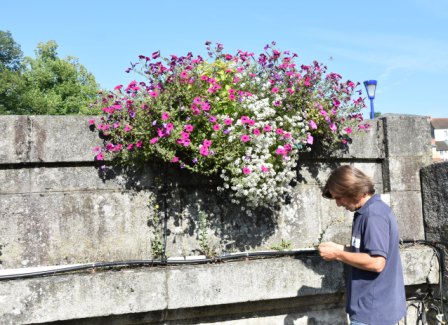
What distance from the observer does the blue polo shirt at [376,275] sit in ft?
8.46

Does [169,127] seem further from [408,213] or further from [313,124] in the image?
[408,213]

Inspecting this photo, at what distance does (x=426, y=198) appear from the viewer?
4.57 meters

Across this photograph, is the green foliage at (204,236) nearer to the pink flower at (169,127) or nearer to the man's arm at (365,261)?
the pink flower at (169,127)

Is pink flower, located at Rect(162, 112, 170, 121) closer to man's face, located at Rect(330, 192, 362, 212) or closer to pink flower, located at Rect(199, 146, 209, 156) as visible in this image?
pink flower, located at Rect(199, 146, 209, 156)

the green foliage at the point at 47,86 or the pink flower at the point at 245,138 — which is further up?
the green foliage at the point at 47,86

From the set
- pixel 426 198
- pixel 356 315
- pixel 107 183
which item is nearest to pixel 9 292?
pixel 107 183

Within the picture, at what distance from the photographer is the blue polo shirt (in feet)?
8.46

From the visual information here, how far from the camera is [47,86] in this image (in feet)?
Result: 106

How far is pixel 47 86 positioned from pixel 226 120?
31467 millimetres

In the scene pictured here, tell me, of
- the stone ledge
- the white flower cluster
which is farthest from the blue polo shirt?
the white flower cluster

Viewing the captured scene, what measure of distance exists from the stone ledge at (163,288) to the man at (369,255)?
709 mm

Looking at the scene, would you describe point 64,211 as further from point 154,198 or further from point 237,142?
point 237,142

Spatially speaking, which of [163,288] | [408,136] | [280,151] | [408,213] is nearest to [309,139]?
[280,151]

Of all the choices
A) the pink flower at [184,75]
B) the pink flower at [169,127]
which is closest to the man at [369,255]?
the pink flower at [169,127]
